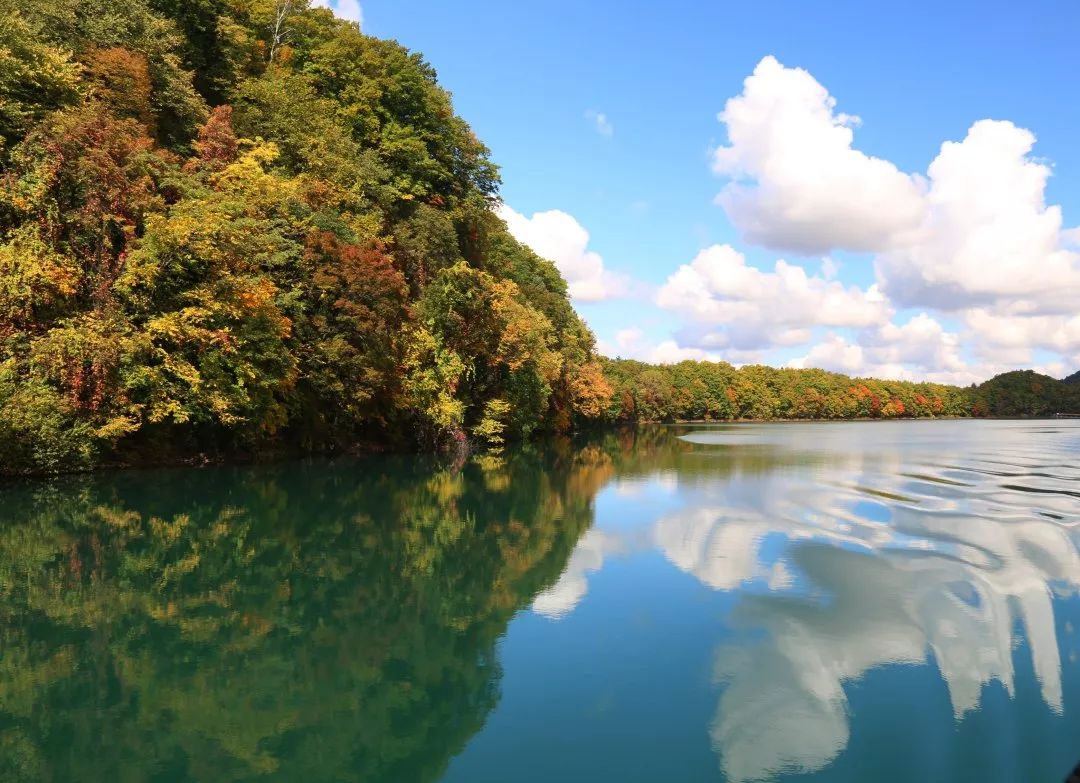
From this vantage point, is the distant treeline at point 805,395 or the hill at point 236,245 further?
the distant treeline at point 805,395

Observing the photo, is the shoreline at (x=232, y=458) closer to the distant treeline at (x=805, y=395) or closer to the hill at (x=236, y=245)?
the hill at (x=236, y=245)

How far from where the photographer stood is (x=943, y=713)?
8.30 metres

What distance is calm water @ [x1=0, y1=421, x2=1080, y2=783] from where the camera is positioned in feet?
23.9

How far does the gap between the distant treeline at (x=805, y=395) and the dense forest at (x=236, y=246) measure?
58.6 metres

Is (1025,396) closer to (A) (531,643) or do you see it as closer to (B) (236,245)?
(B) (236,245)

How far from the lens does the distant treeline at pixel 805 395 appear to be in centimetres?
11925

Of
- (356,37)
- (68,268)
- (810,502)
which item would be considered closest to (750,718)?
(810,502)

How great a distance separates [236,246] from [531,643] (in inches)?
917

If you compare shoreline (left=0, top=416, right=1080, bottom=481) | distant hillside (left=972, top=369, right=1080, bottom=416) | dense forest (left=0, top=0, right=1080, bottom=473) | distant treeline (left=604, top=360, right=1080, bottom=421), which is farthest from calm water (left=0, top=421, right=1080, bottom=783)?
distant hillside (left=972, top=369, right=1080, bottom=416)

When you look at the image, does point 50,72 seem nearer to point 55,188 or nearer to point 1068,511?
point 55,188

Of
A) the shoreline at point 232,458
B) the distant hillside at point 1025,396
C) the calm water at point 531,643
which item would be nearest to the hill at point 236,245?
the shoreline at point 232,458

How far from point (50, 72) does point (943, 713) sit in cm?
3241

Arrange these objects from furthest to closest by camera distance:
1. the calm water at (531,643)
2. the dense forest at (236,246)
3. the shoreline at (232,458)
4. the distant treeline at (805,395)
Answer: the distant treeline at (805,395) → the shoreline at (232,458) → the dense forest at (236,246) → the calm water at (531,643)

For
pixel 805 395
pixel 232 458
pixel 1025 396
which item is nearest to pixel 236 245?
pixel 232 458
